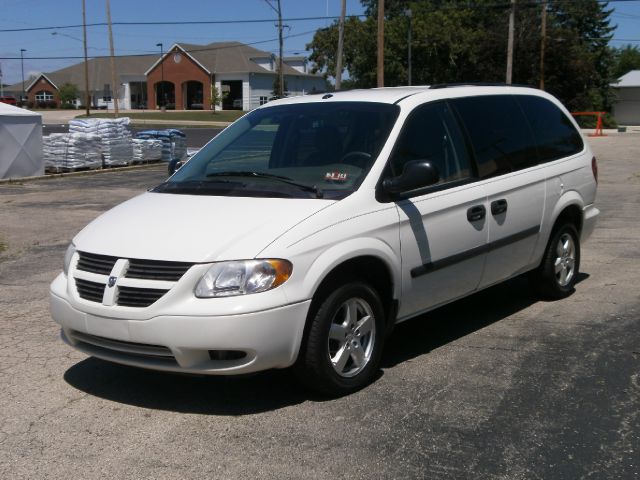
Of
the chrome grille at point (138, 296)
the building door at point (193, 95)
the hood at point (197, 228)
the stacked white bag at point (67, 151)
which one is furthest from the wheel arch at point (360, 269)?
the building door at point (193, 95)

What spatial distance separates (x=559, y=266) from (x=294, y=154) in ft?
9.44

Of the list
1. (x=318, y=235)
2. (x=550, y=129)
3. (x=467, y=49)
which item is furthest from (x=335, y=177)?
(x=467, y=49)

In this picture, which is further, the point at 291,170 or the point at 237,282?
the point at 291,170

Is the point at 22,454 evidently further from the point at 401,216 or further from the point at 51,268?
the point at 51,268

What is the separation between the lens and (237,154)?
5.73 meters

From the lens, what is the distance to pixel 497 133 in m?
6.17

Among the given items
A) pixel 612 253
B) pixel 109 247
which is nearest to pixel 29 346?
pixel 109 247

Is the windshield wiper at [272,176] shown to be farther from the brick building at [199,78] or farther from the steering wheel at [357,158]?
the brick building at [199,78]

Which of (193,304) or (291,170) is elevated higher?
(291,170)

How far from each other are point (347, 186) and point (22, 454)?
2403mm

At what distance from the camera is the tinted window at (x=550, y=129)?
671 cm

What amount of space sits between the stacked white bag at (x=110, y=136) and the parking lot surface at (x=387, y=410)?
14.7 m

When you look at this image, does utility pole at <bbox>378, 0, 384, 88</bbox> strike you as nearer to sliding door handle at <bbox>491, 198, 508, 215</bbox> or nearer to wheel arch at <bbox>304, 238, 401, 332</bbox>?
sliding door handle at <bbox>491, 198, 508, 215</bbox>

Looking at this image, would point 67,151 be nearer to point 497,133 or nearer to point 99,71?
point 497,133
